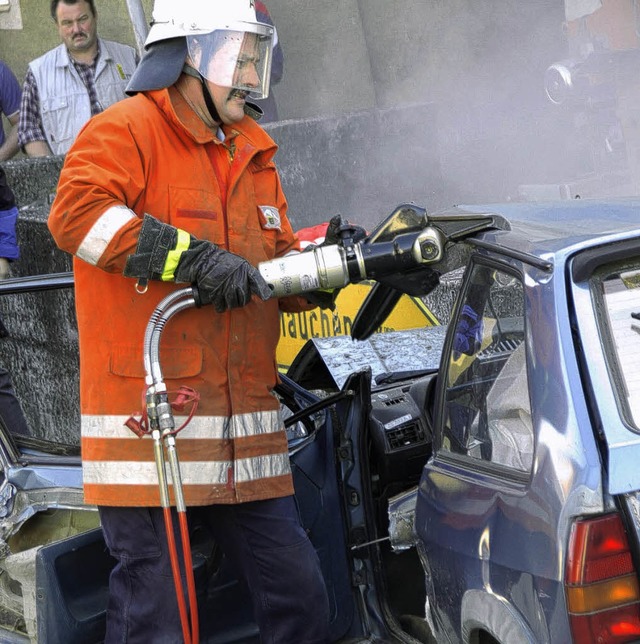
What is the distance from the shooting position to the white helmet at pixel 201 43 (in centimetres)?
318

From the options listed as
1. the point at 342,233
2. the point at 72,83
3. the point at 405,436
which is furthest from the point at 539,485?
the point at 72,83

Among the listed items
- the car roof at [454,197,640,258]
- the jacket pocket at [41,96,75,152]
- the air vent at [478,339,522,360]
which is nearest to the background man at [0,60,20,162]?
the jacket pocket at [41,96,75,152]

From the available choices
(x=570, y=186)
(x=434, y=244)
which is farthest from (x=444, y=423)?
(x=570, y=186)

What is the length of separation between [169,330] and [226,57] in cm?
76

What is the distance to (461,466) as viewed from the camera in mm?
2707

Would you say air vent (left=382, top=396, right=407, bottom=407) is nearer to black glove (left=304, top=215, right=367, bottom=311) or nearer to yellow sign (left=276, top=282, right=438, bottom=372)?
black glove (left=304, top=215, right=367, bottom=311)

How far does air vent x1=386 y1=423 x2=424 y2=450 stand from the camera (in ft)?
11.7

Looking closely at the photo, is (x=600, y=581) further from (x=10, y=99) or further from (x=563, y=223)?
Result: (x=10, y=99)

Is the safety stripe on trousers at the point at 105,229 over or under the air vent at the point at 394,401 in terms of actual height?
over

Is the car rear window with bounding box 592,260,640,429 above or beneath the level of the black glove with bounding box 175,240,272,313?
beneath

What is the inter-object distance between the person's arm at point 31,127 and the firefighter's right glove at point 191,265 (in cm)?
433

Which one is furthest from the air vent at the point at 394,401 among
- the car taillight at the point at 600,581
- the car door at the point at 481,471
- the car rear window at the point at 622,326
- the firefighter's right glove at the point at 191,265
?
the car taillight at the point at 600,581

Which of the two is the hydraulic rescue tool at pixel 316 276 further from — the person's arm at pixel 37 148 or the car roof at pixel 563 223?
the person's arm at pixel 37 148

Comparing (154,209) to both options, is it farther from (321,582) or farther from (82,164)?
(321,582)
